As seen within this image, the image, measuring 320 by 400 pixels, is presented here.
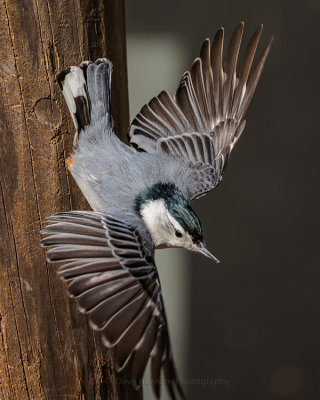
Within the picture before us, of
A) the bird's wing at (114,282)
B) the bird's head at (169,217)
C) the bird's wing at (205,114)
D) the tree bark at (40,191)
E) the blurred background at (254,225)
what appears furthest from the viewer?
the blurred background at (254,225)

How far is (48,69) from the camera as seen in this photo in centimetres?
225

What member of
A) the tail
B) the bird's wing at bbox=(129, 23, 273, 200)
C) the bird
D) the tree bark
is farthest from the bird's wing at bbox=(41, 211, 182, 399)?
the bird's wing at bbox=(129, 23, 273, 200)

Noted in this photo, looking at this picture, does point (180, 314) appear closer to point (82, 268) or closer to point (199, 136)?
point (199, 136)

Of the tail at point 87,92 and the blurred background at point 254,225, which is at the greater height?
the tail at point 87,92

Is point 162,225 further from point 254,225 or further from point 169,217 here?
point 254,225

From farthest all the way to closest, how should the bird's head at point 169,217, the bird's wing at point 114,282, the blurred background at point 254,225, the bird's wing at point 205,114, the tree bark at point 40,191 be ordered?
the blurred background at point 254,225 → the bird's wing at point 205,114 → the bird's head at point 169,217 → the tree bark at point 40,191 → the bird's wing at point 114,282

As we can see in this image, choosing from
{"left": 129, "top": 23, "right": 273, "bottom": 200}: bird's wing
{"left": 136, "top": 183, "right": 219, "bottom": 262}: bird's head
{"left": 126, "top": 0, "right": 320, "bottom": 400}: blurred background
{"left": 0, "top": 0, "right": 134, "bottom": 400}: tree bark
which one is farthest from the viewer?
{"left": 126, "top": 0, "right": 320, "bottom": 400}: blurred background

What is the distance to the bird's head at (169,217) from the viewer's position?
7.88 ft

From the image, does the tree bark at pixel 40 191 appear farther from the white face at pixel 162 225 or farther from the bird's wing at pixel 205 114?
the bird's wing at pixel 205 114

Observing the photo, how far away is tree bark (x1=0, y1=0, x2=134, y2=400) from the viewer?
2.22 metres

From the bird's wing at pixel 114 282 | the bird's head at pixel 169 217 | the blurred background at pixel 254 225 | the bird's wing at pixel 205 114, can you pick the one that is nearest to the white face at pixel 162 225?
the bird's head at pixel 169 217

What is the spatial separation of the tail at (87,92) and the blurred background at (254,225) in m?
1.63

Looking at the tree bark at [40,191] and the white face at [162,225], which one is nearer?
the tree bark at [40,191]

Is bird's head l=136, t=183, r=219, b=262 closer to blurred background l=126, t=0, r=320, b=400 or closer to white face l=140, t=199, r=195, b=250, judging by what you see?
white face l=140, t=199, r=195, b=250
